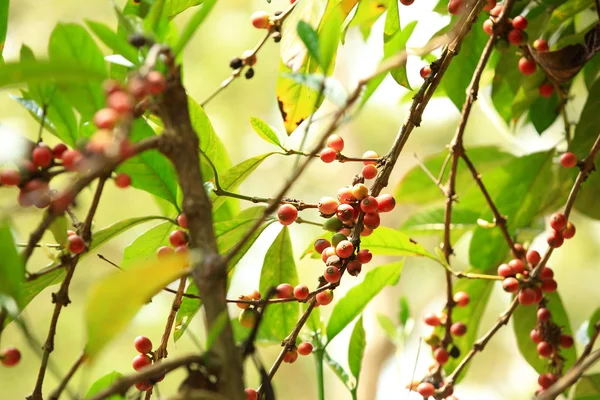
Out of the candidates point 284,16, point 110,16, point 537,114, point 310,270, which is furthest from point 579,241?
point 284,16

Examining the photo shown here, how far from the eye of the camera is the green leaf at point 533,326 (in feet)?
3.00

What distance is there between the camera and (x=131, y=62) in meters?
0.46

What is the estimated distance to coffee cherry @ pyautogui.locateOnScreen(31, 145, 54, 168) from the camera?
0.44m

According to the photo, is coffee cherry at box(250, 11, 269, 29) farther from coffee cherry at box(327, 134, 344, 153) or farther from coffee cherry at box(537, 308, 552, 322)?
coffee cherry at box(537, 308, 552, 322)

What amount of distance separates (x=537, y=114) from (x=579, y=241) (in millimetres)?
2973

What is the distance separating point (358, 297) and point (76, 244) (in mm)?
325

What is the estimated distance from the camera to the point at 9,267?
377mm

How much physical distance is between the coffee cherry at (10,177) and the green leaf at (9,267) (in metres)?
0.06

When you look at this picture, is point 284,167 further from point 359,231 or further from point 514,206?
point 359,231

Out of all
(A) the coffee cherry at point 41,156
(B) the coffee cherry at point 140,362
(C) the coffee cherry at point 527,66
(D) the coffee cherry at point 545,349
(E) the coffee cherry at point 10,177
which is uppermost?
(C) the coffee cherry at point 527,66

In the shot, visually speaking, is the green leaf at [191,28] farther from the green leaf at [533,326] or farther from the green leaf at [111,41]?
the green leaf at [533,326]

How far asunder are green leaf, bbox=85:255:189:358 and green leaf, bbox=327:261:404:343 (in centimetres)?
38

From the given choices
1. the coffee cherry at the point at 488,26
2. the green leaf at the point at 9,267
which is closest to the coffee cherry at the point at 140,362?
the green leaf at the point at 9,267

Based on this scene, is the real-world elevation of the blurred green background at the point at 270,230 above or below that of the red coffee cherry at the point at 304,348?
above
